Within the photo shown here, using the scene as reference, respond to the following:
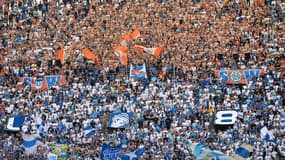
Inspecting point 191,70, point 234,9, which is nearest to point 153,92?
point 191,70

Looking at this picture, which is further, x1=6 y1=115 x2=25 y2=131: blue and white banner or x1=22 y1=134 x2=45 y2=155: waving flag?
x1=6 y1=115 x2=25 y2=131: blue and white banner

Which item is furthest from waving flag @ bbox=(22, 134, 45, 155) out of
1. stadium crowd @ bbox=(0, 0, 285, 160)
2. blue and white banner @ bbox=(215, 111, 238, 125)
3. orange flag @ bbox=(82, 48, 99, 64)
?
blue and white banner @ bbox=(215, 111, 238, 125)

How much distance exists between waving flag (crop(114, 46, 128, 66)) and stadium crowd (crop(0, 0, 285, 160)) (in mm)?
240

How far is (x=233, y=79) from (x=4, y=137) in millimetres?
10893

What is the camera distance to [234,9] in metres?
45.4

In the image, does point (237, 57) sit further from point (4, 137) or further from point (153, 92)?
point (4, 137)

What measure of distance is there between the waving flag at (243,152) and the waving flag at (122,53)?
9.45 meters

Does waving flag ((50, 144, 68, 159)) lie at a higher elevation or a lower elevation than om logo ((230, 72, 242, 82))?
lower

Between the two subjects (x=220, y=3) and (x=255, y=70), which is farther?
(x=220, y=3)

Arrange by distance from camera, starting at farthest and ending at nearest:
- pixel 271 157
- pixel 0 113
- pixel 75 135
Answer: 1. pixel 0 113
2. pixel 75 135
3. pixel 271 157

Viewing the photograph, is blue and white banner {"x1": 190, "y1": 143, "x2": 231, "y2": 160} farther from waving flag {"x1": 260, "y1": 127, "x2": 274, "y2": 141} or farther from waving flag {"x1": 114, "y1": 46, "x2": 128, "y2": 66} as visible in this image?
waving flag {"x1": 114, "y1": 46, "x2": 128, "y2": 66}

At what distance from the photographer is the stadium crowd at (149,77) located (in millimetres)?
38875

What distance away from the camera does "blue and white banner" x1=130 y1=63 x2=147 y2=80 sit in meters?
43.4

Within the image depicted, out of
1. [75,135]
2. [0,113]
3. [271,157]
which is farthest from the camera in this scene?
[0,113]
